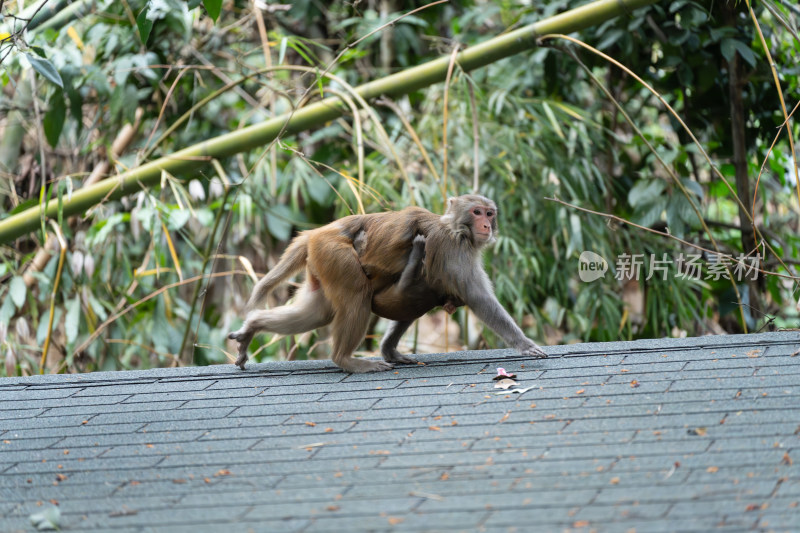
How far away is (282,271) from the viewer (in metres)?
5.87

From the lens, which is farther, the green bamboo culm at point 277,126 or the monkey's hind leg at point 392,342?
the green bamboo culm at point 277,126

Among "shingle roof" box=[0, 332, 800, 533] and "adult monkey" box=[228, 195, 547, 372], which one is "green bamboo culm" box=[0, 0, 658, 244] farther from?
"shingle roof" box=[0, 332, 800, 533]

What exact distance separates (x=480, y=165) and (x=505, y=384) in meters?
4.91

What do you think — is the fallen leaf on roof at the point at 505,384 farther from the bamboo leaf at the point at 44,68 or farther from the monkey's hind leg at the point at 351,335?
the bamboo leaf at the point at 44,68

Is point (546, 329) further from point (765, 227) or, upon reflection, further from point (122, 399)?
point (122, 399)

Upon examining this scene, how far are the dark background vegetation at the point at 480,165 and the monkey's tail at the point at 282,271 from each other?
7.46ft

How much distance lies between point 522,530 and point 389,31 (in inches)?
384

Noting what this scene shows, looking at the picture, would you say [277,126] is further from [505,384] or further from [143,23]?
[505,384]

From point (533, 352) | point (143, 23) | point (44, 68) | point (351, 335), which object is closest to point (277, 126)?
point (351, 335)

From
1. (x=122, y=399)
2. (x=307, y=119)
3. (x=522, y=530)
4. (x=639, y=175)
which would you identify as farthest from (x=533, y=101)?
(x=522, y=530)

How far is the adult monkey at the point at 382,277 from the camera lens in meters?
5.48

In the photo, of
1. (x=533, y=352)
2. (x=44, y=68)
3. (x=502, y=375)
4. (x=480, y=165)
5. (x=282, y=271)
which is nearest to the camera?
(x=44, y=68)

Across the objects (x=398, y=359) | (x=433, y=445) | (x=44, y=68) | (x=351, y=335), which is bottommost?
(x=398, y=359)

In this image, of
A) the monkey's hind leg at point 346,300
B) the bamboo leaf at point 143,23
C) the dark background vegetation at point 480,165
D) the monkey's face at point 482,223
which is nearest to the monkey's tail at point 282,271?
the monkey's hind leg at point 346,300
